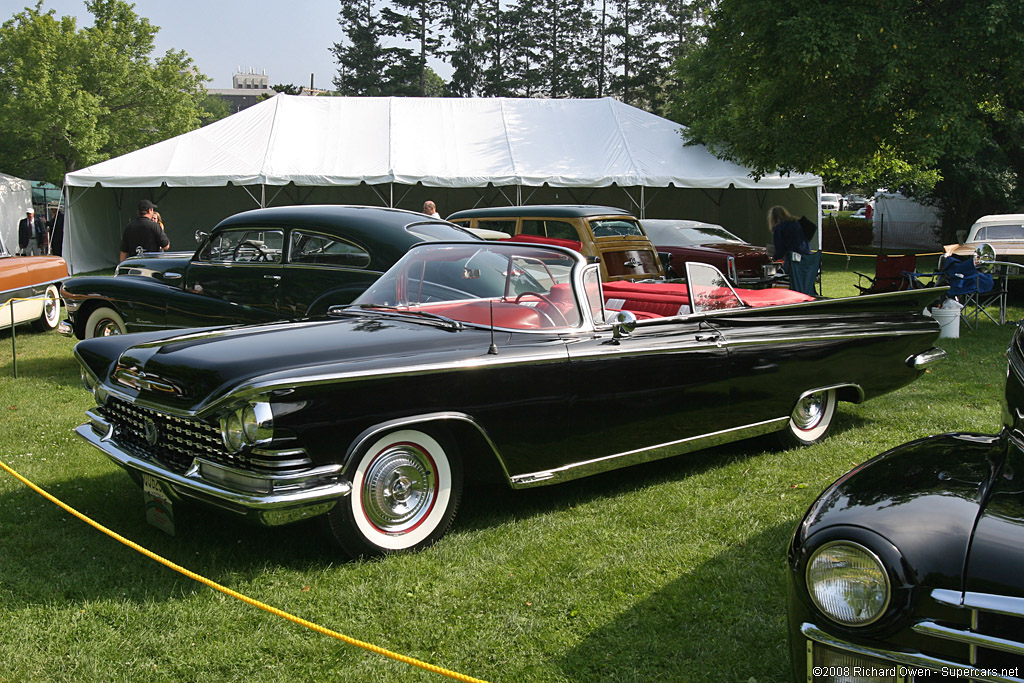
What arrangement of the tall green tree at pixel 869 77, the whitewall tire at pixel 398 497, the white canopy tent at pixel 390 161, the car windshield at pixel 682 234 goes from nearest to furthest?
the whitewall tire at pixel 398 497 < the tall green tree at pixel 869 77 < the car windshield at pixel 682 234 < the white canopy tent at pixel 390 161

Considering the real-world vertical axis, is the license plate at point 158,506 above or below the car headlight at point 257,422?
below

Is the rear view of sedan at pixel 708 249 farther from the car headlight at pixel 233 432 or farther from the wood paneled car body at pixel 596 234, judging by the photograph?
the car headlight at pixel 233 432

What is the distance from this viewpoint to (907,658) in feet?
6.68

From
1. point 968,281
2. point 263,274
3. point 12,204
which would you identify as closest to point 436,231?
point 263,274

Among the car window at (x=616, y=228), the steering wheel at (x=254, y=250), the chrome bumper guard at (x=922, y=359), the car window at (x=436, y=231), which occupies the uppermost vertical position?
the car window at (x=616, y=228)

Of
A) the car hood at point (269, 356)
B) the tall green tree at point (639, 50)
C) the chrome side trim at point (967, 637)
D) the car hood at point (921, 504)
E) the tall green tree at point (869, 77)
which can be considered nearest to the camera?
the chrome side trim at point (967, 637)

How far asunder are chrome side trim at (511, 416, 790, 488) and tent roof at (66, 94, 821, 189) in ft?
51.4

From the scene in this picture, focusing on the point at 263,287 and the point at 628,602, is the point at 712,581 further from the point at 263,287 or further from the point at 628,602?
the point at 263,287

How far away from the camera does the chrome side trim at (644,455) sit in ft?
13.7

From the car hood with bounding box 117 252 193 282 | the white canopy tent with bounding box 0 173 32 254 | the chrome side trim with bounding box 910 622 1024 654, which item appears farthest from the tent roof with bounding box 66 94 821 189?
the chrome side trim with bounding box 910 622 1024 654

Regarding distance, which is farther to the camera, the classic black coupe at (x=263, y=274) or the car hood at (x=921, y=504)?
the classic black coupe at (x=263, y=274)

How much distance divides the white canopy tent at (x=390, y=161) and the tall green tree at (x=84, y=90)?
10198 millimetres

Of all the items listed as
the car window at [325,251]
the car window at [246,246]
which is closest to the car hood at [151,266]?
the car window at [246,246]

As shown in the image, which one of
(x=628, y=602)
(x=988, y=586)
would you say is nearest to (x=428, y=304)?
(x=628, y=602)
